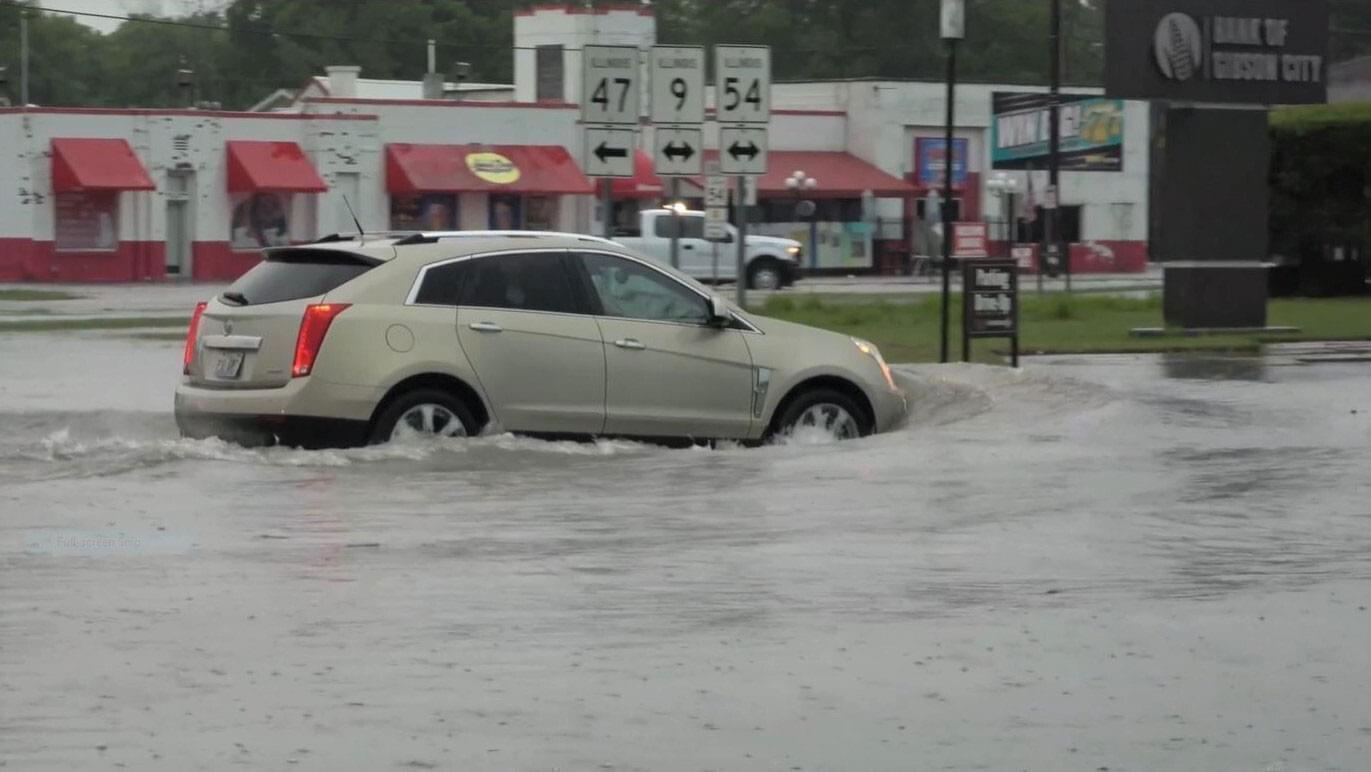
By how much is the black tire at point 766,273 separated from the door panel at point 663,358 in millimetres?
36422

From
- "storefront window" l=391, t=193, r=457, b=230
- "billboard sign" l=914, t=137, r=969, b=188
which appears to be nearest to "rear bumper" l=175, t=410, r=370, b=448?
"storefront window" l=391, t=193, r=457, b=230

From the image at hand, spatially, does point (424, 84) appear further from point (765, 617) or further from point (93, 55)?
point (765, 617)

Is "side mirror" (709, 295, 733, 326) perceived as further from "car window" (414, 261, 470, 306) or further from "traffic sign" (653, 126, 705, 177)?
"traffic sign" (653, 126, 705, 177)

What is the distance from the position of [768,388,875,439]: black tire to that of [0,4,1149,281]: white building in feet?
136

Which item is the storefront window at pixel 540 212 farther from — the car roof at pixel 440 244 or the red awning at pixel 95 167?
the car roof at pixel 440 244

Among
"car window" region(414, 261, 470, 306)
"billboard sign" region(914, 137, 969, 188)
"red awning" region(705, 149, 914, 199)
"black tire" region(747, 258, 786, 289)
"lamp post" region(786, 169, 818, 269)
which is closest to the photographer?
"car window" region(414, 261, 470, 306)

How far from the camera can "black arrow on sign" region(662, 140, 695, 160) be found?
2222cm

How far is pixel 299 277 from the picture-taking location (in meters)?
13.8

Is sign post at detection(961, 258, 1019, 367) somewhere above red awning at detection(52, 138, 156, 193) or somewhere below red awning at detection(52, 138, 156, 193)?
below

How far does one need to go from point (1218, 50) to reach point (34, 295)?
26456 mm

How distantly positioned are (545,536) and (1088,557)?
2529 millimetres

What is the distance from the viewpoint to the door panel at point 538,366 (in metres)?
13.8

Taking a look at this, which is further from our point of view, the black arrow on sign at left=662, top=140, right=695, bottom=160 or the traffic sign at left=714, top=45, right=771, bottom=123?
the traffic sign at left=714, top=45, right=771, bottom=123

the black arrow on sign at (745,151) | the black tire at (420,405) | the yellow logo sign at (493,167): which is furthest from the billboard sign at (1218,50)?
the yellow logo sign at (493,167)
